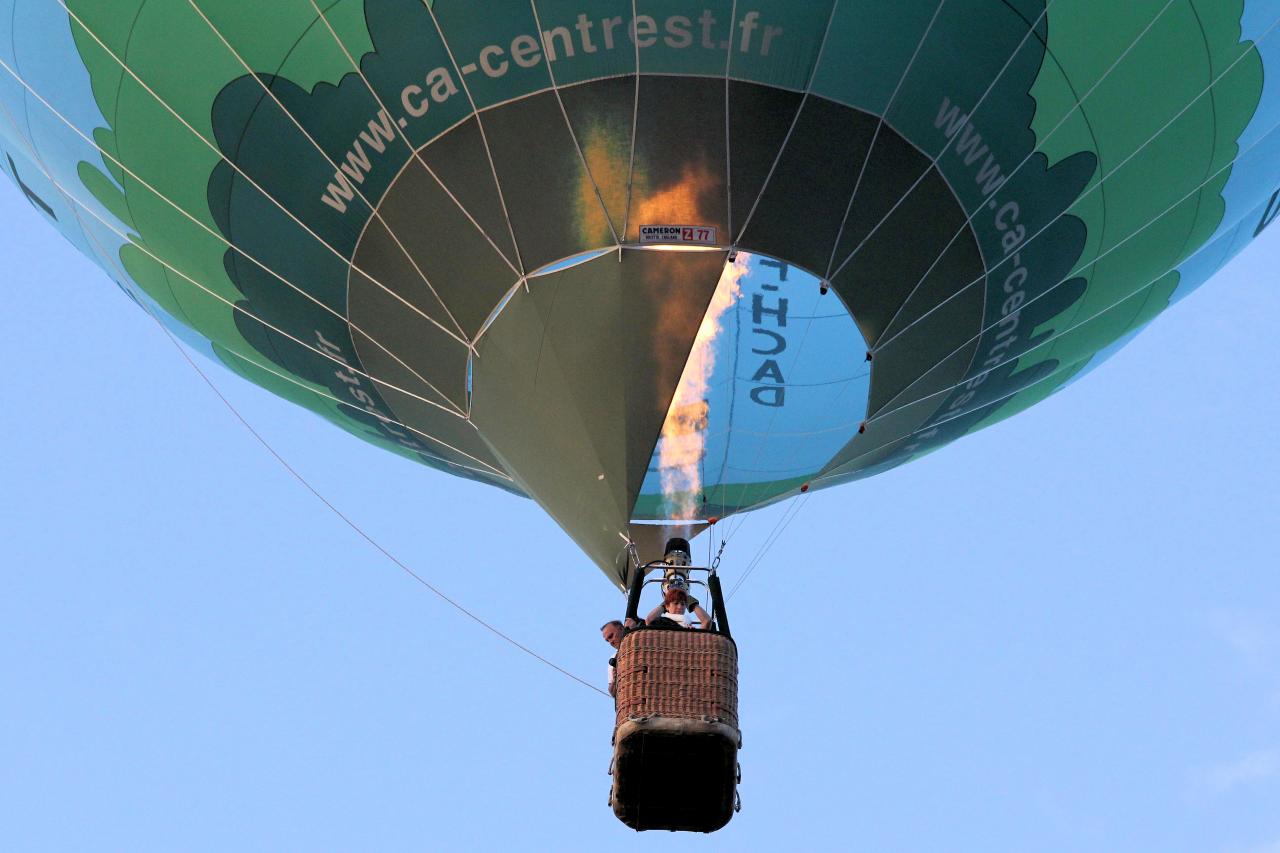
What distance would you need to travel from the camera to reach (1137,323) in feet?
37.8

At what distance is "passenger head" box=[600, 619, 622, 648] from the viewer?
30.7ft

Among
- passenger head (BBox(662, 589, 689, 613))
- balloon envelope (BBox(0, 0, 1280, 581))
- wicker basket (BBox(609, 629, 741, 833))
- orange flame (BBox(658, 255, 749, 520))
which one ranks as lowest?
wicker basket (BBox(609, 629, 741, 833))

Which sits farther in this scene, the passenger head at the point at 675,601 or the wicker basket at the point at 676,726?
the passenger head at the point at 675,601

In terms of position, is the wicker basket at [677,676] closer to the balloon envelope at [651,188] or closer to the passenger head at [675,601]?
the passenger head at [675,601]

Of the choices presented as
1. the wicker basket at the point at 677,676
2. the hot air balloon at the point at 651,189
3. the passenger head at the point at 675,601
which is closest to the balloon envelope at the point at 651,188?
the hot air balloon at the point at 651,189

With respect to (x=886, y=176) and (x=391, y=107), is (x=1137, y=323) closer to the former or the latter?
(x=886, y=176)

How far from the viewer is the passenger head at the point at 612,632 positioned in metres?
9.36

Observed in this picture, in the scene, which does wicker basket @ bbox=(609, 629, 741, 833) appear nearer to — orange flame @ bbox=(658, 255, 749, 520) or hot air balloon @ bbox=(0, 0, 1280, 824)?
hot air balloon @ bbox=(0, 0, 1280, 824)

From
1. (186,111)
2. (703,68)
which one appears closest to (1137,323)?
(703,68)

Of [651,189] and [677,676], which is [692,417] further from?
[677,676]

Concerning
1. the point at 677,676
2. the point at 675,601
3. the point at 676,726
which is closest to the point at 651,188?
the point at 675,601

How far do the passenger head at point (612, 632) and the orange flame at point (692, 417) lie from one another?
0.94m

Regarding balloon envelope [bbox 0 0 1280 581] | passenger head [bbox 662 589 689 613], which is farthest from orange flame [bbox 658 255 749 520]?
passenger head [bbox 662 589 689 613]

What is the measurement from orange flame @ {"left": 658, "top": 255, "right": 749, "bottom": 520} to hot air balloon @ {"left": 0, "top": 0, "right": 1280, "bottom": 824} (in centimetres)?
2
